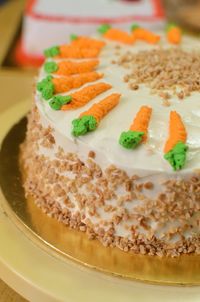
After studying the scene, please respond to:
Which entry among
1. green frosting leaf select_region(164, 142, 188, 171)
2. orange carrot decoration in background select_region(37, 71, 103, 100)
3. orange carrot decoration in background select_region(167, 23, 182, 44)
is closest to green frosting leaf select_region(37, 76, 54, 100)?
orange carrot decoration in background select_region(37, 71, 103, 100)

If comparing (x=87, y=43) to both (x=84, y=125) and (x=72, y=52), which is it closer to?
(x=72, y=52)

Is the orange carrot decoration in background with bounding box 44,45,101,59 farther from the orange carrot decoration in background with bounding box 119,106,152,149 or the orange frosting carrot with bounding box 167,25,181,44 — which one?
the orange carrot decoration in background with bounding box 119,106,152,149

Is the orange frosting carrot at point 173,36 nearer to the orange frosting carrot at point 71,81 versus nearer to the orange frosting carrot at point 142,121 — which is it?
the orange frosting carrot at point 71,81

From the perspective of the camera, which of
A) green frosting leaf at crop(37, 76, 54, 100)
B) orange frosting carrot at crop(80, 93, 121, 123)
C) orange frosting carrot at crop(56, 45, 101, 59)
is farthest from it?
orange frosting carrot at crop(56, 45, 101, 59)

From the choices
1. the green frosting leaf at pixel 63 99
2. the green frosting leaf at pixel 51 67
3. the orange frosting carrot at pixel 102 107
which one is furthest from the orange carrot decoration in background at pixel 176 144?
the green frosting leaf at pixel 51 67

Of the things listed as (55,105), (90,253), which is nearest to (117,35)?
(55,105)

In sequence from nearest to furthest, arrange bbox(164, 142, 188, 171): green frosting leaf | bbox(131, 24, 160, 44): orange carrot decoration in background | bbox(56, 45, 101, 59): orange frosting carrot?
bbox(164, 142, 188, 171): green frosting leaf → bbox(56, 45, 101, 59): orange frosting carrot → bbox(131, 24, 160, 44): orange carrot decoration in background

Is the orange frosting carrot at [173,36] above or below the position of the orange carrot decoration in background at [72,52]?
below
